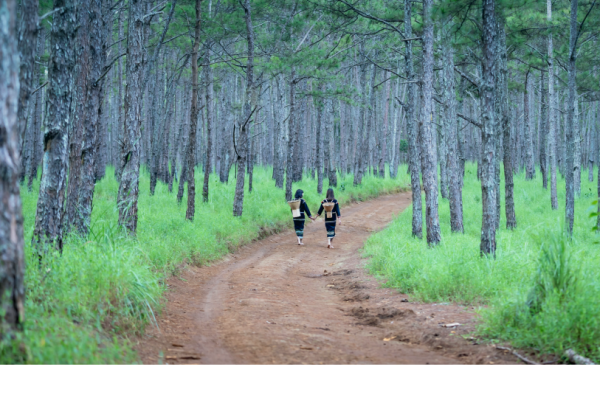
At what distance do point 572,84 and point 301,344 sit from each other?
1174cm

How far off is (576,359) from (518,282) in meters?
2.85

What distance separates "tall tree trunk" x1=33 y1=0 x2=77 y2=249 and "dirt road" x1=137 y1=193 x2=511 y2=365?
217 cm

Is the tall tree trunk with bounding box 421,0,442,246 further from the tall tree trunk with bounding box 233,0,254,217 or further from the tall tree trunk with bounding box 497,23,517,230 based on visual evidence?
the tall tree trunk with bounding box 233,0,254,217

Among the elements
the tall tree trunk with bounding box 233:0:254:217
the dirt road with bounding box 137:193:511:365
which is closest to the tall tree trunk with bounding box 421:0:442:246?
the dirt road with bounding box 137:193:511:365

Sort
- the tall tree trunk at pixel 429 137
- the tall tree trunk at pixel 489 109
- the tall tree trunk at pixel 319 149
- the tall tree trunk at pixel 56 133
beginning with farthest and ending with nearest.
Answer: the tall tree trunk at pixel 319 149, the tall tree trunk at pixel 429 137, the tall tree trunk at pixel 489 109, the tall tree trunk at pixel 56 133

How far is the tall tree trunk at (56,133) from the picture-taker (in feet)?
21.8

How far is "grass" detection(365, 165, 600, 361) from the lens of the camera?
4.99 meters

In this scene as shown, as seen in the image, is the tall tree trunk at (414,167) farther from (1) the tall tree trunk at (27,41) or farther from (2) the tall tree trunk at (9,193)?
(2) the tall tree trunk at (9,193)

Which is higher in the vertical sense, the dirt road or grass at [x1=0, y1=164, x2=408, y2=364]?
grass at [x1=0, y1=164, x2=408, y2=364]

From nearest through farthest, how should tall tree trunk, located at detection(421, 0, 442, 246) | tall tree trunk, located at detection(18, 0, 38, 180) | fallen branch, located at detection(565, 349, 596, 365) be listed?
fallen branch, located at detection(565, 349, 596, 365)
tall tree trunk, located at detection(18, 0, 38, 180)
tall tree trunk, located at detection(421, 0, 442, 246)

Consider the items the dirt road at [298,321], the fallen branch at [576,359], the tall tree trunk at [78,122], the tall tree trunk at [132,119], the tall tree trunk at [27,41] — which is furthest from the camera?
the tall tree trunk at [132,119]

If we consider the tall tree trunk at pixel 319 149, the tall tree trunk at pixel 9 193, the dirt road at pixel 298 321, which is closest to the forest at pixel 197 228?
the tall tree trunk at pixel 9 193

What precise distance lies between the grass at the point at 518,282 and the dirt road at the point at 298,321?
0.42 metres
